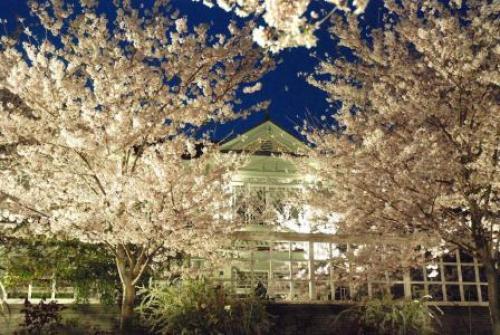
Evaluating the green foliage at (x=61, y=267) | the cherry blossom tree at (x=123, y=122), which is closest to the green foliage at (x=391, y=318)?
the cherry blossom tree at (x=123, y=122)

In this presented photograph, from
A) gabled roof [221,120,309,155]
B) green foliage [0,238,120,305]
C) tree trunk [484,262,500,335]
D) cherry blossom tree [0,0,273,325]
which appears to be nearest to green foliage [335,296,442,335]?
tree trunk [484,262,500,335]

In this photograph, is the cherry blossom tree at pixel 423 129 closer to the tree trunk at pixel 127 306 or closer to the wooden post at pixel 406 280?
the wooden post at pixel 406 280

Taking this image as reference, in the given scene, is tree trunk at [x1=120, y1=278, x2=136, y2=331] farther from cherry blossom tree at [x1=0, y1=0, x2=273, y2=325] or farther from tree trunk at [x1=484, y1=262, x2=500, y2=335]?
tree trunk at [x1=484, y1=262, x2=500, y2=335]

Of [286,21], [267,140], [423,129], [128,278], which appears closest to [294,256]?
[267,140]

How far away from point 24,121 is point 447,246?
8.67 metres

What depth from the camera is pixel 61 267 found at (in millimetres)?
9570

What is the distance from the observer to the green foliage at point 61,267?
30.9 ft

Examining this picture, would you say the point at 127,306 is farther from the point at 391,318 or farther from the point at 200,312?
the point at 391,318

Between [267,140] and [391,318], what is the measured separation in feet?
33.8

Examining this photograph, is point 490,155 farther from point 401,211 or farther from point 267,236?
point 267,236

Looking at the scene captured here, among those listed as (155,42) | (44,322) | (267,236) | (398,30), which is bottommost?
(44,322)

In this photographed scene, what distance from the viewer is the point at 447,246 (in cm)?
1078

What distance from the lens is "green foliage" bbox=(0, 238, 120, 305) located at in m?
9.43

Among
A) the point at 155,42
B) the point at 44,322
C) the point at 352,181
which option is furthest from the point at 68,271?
the point at 352,181
